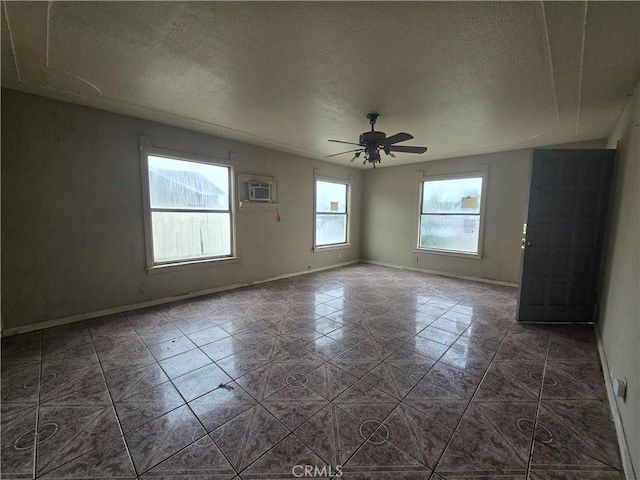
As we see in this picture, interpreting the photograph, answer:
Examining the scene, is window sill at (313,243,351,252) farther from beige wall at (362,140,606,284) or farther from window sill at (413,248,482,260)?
window sill at (413,248,482,260)

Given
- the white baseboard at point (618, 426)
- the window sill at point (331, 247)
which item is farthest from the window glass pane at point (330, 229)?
the white baseboard at point (618, 426)

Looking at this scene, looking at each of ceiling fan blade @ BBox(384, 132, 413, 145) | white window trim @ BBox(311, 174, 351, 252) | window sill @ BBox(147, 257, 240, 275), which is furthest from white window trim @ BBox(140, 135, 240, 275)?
ceiling fan blade @ BBox(384, 132, 413, 145)

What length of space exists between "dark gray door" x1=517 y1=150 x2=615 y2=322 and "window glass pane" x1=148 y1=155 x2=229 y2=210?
14.6 ft

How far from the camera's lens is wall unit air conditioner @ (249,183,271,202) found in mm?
4770

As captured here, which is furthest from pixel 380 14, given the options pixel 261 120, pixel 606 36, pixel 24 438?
pixel 24 438

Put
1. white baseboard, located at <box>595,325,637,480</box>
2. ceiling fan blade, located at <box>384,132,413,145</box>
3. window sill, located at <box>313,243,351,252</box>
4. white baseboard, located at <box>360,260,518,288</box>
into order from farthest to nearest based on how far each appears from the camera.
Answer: window sill, located at <box>313,243,351,252</box>, white baseboard, located at <box>360,260,518,288</box>, ceiling fan blade, located at <box>384,132,413,145</box>, white baseboard, located at <box>595,325,637,480</box>

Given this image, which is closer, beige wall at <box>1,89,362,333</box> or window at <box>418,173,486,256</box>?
beige wall at <box>1,89,362,333</box>

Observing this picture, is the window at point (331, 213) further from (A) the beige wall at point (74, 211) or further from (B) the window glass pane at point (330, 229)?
(A) the beige wall at point (74, 211)

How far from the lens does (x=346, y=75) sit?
2365 mm

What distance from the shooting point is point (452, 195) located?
5664 mm

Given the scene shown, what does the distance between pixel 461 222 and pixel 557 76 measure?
3.57 meters

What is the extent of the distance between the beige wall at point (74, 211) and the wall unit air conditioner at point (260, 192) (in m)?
0.76

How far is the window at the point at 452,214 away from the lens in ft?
17.6

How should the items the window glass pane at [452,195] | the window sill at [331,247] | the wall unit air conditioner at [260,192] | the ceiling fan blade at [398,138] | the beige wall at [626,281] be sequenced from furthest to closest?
the window sill at [331,247]
the window glass pane at [452,195]
the wall unit air conditioner at [260,192]
the ceiling fan blade at [398,138]
the beige wall at [626,281]
